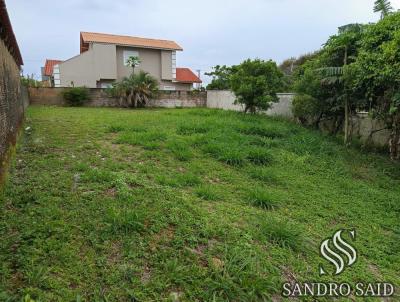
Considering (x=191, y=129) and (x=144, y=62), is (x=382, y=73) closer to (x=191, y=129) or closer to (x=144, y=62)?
(x=191, y=129)

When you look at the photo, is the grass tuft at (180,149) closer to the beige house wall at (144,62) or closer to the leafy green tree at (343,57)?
the leafy green tree at (343,57)

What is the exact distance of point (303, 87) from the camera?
911cm

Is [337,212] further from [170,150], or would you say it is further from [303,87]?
[303,87]

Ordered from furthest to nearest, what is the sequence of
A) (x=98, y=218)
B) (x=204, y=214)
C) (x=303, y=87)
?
1. (x=303, y=87)
2. (x=204, y=214)
3. (x=98, y=218)

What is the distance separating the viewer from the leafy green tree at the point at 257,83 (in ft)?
34.7

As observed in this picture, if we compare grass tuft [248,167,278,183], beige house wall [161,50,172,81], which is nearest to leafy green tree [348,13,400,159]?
grass tuft [248,167,278,183]

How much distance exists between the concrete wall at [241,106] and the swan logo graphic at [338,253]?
27.0ft

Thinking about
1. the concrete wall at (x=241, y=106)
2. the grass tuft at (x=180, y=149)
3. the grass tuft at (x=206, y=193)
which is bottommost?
the grass tuft at (x=206, y=193)

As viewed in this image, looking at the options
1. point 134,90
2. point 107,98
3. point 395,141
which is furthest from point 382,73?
point 107,98

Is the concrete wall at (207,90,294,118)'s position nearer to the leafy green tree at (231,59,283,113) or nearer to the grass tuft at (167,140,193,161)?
the leafy green tree at (231,59,283,113)

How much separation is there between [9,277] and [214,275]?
1.46 m

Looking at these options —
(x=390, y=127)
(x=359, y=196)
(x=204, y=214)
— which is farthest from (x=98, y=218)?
(x=390, y=127)

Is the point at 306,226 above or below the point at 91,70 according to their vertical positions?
below

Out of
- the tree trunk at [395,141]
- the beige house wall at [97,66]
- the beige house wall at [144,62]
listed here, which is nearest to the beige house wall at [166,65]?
the beige house wall at [144,62]
